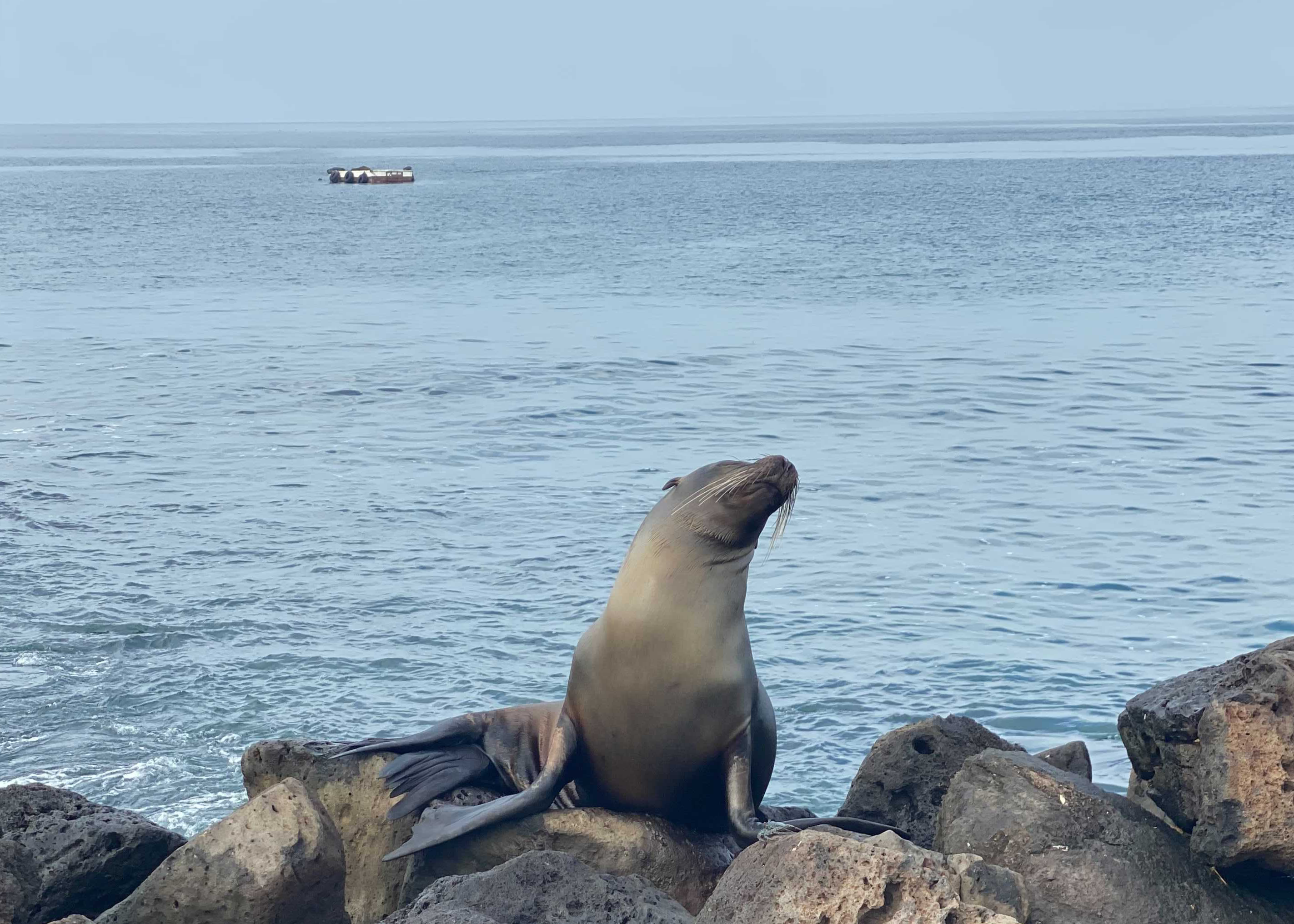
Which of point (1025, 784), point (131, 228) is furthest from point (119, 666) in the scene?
point (131, 228)

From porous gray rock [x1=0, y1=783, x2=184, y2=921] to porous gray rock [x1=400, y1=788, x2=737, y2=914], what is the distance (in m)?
0.87

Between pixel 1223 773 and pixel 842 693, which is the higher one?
pixel 1223 773

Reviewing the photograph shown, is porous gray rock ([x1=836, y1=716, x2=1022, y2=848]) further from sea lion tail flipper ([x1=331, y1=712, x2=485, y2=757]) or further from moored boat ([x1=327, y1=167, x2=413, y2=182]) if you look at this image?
moored boat ([x1=327, y1=167, x2=413, y2=182])

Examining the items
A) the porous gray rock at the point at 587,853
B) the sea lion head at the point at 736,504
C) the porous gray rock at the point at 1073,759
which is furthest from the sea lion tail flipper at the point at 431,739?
the porous gray rock at the point at 1073,759

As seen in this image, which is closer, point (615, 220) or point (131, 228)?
point (131, 228)

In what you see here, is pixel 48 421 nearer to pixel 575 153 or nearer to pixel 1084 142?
pixel 575 153

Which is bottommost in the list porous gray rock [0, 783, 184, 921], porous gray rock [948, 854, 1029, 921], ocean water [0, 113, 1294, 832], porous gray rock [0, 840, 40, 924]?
ocean water [0, 113, 1294, 832]

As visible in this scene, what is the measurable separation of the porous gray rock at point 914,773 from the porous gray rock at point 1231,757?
1.05 meters

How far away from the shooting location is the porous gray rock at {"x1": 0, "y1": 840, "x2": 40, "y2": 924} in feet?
14.8

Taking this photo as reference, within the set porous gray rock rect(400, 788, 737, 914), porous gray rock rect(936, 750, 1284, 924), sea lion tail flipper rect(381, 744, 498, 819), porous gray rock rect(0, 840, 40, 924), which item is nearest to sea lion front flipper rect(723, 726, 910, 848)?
porous gray rock rect(400, 788, 737, 914)

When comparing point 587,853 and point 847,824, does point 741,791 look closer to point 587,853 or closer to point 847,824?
point 847,824

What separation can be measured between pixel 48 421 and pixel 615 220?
114 feet

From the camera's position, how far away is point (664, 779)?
542cm

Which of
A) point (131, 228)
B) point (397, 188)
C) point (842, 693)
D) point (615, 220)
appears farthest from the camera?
point (397, 188)
